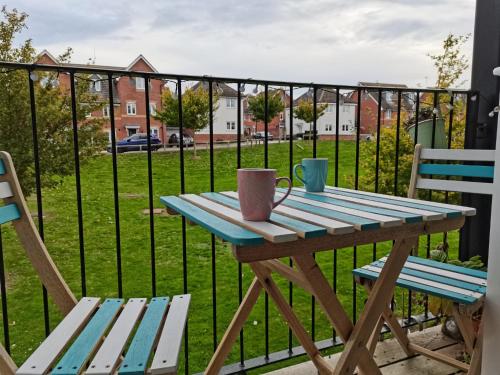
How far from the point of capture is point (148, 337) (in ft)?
3.59

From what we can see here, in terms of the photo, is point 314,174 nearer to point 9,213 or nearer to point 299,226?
point 299,226

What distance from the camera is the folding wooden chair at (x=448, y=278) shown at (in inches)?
57.4

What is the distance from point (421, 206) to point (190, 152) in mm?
13416

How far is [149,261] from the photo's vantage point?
6.37 meters

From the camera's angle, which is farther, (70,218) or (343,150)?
(343,150)

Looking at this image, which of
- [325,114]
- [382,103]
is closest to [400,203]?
[382,103]

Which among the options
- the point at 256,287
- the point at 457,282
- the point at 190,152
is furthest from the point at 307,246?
the point at 190,152

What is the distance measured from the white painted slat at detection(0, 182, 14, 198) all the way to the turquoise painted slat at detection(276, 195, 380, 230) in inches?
36.5

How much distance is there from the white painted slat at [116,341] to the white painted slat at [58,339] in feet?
0.34

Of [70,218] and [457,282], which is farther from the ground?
[457,282]

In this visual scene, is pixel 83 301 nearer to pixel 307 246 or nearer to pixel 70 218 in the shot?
pixel 307 246

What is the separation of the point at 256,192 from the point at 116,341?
57cm

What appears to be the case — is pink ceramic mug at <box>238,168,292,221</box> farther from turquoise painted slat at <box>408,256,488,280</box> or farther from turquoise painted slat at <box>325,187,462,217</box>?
turquoise painted slat at <box>408,256,488,280</box>

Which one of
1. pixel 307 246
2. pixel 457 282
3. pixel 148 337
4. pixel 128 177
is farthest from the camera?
pixel 128 177
